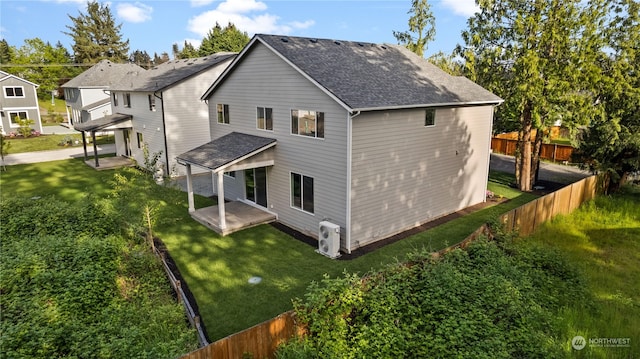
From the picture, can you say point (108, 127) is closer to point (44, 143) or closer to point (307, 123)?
point (44, 143)

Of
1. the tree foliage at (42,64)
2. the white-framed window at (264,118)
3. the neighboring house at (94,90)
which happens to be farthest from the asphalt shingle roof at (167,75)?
the tree foliage at (42,64)

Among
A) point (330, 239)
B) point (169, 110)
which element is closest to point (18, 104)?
point (169, 110)

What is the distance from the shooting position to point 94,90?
Result: 120ft

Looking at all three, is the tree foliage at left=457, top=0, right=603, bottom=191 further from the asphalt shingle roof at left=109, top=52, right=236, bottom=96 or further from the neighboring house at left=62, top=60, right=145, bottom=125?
the neighboring house at left=62, top=60, right=145, bottom=125

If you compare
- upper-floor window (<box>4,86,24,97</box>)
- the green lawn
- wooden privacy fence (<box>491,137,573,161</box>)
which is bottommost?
the green lawn

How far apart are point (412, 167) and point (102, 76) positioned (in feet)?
120

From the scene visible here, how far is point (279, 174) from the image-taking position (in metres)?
14.5

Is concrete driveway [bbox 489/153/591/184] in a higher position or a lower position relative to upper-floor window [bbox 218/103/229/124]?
lower

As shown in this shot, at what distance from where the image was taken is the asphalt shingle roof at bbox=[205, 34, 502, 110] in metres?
12.2

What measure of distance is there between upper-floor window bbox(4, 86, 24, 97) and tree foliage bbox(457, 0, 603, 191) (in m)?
41.9

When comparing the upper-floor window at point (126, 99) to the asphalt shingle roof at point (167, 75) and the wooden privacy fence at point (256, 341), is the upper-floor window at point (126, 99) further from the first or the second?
the wooden privacy fence at point (256, 341)

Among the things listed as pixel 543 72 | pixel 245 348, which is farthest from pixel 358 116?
pixel 543 72

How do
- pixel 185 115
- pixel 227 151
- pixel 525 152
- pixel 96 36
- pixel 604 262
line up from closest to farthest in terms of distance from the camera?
1. pixel 604 262
2. pixel 227 151
3. pixel 525 152
4. pixel 185 115
5. pixel 96 36

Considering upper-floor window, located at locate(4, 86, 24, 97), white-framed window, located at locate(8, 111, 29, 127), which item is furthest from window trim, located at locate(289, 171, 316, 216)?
upper-floor window, located at locate(4, 86, 24, 97)
